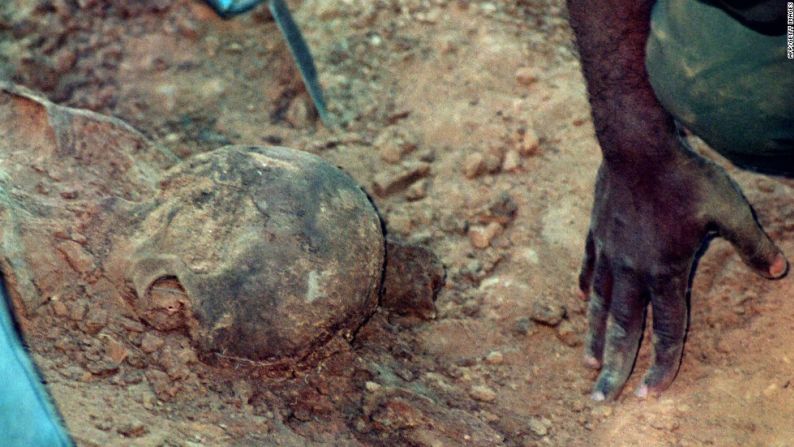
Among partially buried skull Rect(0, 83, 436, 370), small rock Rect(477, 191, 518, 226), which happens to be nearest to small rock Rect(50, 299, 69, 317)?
partially buried skull Rect(0, 83, 436, 370)

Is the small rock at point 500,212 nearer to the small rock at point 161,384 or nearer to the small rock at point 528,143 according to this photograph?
the small rock at point 528,143

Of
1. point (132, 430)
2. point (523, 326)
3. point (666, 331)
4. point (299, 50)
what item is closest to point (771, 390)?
point (666, 331)

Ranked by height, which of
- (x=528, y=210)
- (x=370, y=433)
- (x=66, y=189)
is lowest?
(x=528, y=210)

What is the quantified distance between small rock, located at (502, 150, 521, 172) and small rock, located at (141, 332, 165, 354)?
1.23 metres

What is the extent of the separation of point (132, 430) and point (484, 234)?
1.17 m

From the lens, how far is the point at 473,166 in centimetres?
293

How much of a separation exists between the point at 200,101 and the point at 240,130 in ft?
0.69

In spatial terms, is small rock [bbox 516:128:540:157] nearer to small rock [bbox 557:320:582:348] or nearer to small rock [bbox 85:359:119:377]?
small rock [bbox 557:320:582:348]

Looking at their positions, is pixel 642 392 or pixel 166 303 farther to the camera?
pixel 642 392

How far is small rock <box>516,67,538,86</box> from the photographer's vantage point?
320cm

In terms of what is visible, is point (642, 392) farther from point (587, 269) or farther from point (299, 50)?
point (299, 50)

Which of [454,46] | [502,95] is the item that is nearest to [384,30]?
[454,46]

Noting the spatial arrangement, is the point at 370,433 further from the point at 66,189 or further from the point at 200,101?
the point at 200,101

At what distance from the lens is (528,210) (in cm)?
286
